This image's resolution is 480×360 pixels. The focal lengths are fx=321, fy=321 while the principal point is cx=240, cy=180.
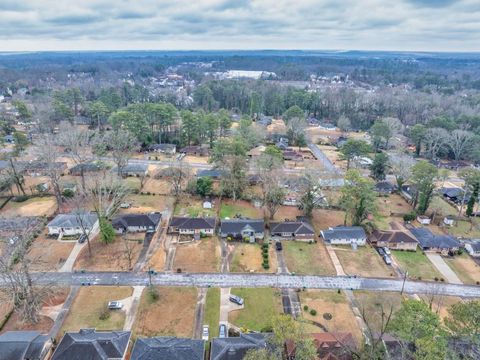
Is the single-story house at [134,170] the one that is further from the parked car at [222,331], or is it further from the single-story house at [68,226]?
the parked car at [222,331]

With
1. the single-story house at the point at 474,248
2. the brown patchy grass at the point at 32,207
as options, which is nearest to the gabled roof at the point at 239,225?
the brown patchy grass at the point at 32,207

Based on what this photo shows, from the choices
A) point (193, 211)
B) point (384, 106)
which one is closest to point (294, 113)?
point (384, 106)

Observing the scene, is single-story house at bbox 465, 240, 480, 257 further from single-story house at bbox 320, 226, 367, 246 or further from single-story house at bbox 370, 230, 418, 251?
single-story house at bbox 320, 226, 367, 246

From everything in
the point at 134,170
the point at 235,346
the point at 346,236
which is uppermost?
the point at 235,346

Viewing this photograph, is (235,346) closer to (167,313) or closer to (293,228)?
(167,313)

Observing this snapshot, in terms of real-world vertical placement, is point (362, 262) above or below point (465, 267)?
above

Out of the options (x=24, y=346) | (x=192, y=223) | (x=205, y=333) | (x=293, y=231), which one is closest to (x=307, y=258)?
(x=293, y=231)

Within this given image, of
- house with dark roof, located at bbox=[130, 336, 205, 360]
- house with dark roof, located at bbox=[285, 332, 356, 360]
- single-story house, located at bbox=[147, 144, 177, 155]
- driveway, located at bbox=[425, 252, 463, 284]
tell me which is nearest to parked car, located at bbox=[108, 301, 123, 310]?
house with dark roof, located at bbox=[130, 336, 205, 360]
